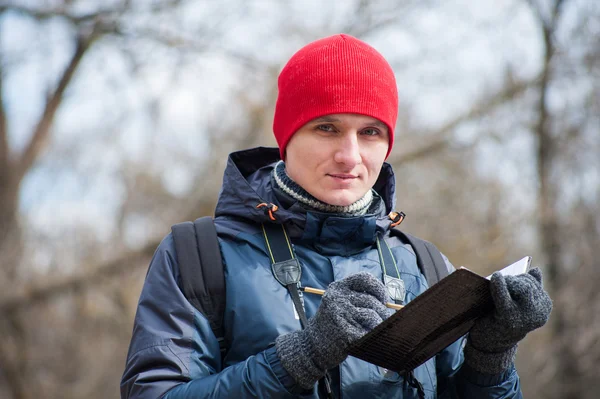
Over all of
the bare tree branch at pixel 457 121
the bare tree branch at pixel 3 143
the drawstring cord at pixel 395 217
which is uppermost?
the bare tree branch at pixel 457 121

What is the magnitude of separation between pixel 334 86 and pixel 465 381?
102 cm

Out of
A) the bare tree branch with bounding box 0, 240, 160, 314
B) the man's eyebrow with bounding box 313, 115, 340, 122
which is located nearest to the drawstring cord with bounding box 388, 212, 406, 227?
the man's eyebrow with bounding box 313, 115, 340, 122

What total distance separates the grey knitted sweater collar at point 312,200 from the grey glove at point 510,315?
0.56m

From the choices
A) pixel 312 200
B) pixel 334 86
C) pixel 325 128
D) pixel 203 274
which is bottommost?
pixel 203 274

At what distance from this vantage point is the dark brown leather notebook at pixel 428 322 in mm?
1933

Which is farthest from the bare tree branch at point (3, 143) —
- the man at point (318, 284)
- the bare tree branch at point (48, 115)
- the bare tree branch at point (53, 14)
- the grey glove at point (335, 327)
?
the grey glove at point (335, 327)

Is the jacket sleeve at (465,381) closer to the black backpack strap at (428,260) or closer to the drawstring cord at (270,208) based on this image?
the black backpack strap at (428,260)

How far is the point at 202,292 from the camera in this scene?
7.27ft

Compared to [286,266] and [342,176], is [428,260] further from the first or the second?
[286,266]

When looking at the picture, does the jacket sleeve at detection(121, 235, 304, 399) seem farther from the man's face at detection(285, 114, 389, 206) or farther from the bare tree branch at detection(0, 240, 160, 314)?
the bare tree branch at detection(0, 240, 160, 314)

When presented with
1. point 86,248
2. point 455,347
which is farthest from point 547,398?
point 455,347

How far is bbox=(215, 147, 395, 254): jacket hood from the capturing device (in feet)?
7.81

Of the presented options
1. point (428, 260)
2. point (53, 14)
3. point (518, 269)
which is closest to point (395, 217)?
point (428, 260)

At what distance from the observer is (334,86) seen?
8.03ft
